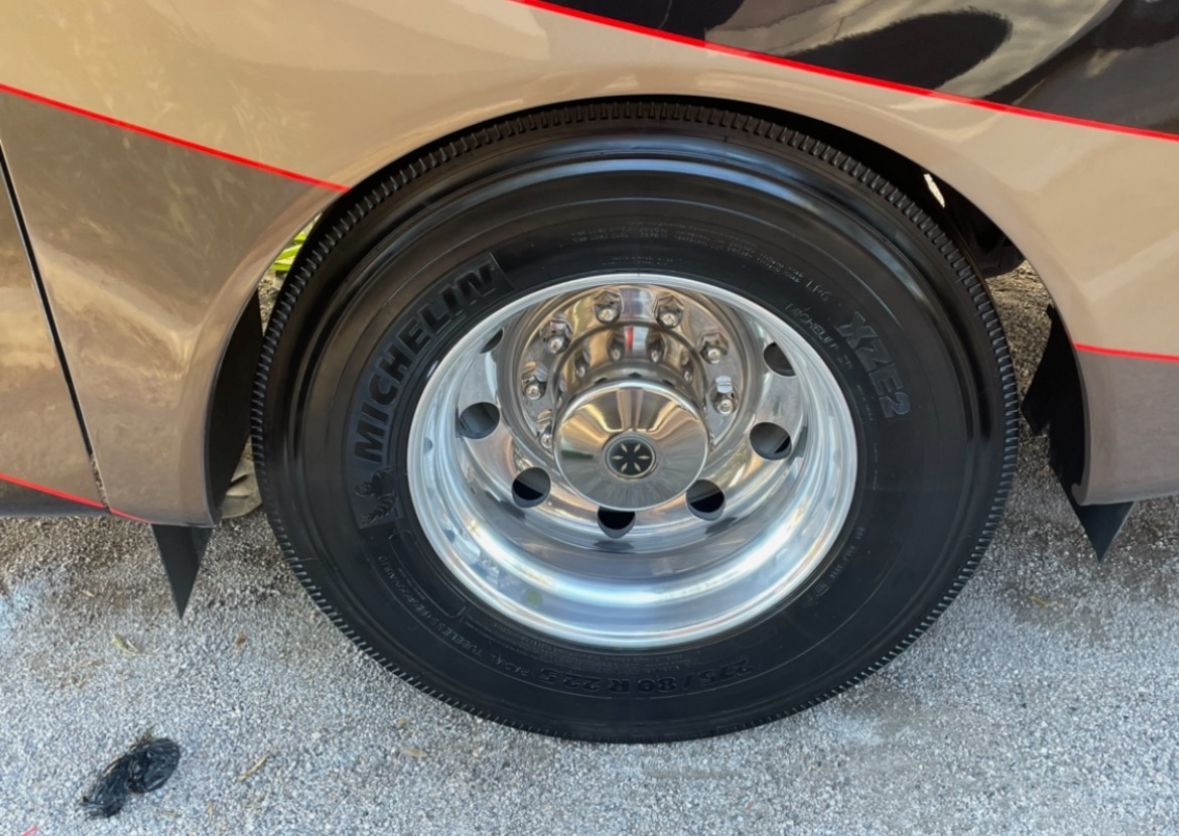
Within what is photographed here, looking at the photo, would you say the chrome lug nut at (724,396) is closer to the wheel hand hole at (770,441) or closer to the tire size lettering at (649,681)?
the wheel hand hole at (770,441)

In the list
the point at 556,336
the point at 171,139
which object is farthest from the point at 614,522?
the point at 171,139

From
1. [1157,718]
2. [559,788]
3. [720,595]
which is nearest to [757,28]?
[720,595]

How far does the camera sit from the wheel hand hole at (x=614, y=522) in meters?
1.94

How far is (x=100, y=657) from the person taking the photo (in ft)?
6.80

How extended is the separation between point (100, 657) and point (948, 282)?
1.89m

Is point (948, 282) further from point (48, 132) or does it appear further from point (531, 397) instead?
point (48, 132)

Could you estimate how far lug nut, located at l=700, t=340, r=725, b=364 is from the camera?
1835 mm

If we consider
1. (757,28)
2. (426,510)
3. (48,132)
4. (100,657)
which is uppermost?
(757,28)

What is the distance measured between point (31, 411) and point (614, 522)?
1.07 metres

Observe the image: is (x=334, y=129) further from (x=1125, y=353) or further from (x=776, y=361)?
(x=1125, y=353)

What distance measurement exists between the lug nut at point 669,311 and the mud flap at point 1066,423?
0.65m

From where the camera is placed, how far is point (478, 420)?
189 centimetres

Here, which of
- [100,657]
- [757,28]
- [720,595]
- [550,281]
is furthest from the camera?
[100,657]

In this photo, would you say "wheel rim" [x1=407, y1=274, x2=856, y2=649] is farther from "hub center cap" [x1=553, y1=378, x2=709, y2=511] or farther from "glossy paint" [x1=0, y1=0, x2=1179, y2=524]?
"glossy paint" [x1=0, y1=0, x2=1179, y2=524]
